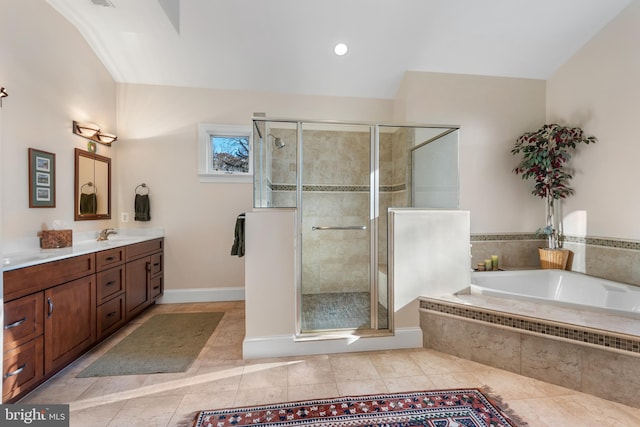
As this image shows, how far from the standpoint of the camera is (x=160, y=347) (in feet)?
7.54

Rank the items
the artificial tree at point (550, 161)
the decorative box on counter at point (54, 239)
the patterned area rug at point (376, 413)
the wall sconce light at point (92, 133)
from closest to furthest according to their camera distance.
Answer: the patterned area rug at point (376, 413), the decorative box on counter at point (54, 239), the wall sconce light at point (92, 133), the artificial tree at point (550, 161)

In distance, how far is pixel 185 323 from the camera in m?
2.77

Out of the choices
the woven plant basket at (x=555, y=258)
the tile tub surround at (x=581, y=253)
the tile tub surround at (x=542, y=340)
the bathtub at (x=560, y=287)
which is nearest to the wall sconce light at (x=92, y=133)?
the tile tub surround at (x=542, y=340)

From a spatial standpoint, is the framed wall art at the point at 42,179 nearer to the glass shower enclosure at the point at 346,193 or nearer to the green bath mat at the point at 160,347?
the green bath mat at the point at 160,347

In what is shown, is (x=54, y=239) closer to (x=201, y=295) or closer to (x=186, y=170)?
(x=186, y=170)

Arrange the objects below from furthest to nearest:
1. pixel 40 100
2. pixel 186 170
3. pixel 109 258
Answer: pixel 186 170, pixel 109 258, pixel 40 100

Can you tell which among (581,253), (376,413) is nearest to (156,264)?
(376,413)

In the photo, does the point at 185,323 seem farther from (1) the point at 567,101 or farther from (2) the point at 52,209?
(1) the point at 567,101

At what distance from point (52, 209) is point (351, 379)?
291cm

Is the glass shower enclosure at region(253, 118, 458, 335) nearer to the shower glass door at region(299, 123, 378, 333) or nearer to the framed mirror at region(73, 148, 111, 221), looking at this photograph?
the shower glass door at region(299, 123, 378, 333)

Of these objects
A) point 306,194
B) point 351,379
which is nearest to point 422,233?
point 306,194

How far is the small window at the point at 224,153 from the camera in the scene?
334cm

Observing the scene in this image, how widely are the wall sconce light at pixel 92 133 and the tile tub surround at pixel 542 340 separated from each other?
3635 millimetres

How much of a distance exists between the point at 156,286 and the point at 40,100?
208cm
